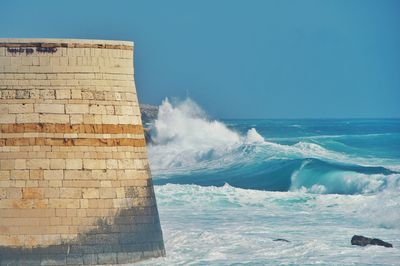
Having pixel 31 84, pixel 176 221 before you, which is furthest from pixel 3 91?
pixel 176 221

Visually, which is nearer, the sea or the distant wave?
the sea

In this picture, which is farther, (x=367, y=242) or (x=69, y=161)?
(x=367, y=242)

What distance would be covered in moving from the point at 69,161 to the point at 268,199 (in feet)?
56.5

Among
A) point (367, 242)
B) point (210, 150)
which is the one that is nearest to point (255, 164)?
point (210, 150)

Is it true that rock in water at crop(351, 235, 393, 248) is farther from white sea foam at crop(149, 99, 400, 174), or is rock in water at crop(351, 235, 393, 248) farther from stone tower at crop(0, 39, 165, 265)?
white sea foam at crop(149, 99, 400, 174)

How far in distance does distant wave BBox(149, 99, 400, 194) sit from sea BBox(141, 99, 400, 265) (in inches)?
1.9

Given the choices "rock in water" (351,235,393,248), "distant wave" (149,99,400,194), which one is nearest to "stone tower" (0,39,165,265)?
"rock in water" (351,235,393,248)

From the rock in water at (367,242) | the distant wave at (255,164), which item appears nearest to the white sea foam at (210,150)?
the distant wave at (255,164)

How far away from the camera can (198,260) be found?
851 inches

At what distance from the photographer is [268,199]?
3634 centimetres

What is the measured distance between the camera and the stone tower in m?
19.5

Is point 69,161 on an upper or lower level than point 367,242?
upper

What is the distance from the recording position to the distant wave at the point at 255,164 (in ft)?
139

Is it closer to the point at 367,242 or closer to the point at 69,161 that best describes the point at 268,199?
the point at 367,242
